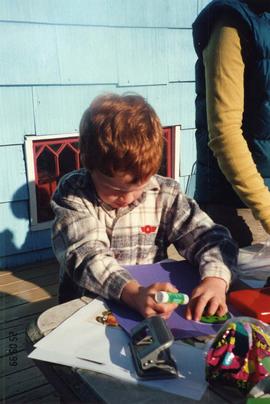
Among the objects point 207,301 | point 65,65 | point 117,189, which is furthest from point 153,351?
point 65,65

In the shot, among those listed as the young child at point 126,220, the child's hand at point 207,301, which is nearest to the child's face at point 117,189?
the young child at point 126,220

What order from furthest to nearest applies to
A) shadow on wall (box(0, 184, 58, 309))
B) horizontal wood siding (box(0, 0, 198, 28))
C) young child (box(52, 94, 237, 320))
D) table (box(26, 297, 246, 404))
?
shadow on wall (box(0, 184, 58, 309)), horizontal wood siding (box(0, 0, 198, 28)), young child (box(52, 94, 237, 320)), table (box(26, 297, 246, 404))

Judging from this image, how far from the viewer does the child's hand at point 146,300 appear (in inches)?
36.5

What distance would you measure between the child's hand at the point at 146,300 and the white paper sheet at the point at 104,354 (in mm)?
75

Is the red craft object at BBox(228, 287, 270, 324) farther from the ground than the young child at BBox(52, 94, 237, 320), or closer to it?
closer to it

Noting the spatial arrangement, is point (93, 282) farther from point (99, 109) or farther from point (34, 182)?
point (34, 182)

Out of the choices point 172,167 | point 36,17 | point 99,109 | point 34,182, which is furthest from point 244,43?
point 172,167

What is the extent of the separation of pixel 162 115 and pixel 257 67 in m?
1.81

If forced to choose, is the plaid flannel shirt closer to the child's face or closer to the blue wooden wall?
the child's face

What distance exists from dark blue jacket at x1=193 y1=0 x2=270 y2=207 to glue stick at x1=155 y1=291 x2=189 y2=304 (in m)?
0.52

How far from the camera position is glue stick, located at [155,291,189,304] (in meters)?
0.91

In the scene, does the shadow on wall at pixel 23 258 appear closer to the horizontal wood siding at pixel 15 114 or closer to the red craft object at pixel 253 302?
the horizontal wood siding at pixel 15 114

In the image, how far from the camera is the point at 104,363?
30.2 inches
